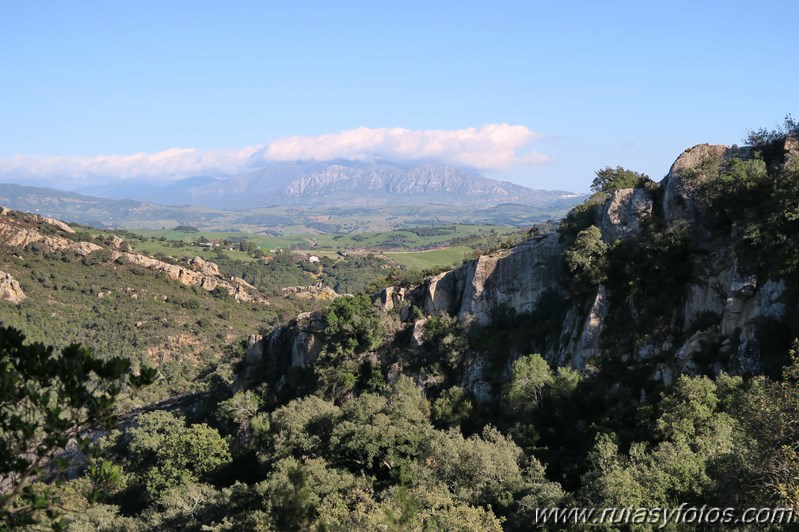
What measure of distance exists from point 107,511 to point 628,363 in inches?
1121

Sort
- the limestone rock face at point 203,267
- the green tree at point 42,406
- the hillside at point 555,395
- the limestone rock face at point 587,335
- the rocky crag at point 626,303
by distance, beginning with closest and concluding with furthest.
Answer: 1. the green tree at point 42,406
2. the hillside at point 555,395
3. the rocky crag at point 626,303
4. the limestone rock face at point 587,335
5. the limestone rock face at point 203,267

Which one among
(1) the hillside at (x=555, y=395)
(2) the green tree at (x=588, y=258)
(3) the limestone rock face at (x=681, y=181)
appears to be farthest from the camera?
(2) the green tree at (x=588, y=258)

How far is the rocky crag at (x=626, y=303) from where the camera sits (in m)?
31.2

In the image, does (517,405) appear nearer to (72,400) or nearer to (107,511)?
(107,511)

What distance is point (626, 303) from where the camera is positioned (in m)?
36.7

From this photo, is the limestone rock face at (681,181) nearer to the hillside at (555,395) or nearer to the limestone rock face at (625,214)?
the hillside at (555,395)

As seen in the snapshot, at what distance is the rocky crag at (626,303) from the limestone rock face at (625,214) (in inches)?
2.5

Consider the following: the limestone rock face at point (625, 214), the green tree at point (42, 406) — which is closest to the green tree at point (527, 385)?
the limestone rock face at point (625, 214)

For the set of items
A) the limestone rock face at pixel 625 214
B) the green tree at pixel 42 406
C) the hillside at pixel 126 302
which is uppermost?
the limestone rock face at pixel 625 214

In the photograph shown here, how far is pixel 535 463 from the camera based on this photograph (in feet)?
95.8

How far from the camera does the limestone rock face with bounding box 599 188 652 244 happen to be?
39.8 meters

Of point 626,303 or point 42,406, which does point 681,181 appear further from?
point 42,406

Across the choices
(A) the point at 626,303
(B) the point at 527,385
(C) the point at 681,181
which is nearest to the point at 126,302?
(B) the point at 527,385

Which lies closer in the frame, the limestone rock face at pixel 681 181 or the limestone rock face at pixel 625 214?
the limestone rock face at pixel 681 181
